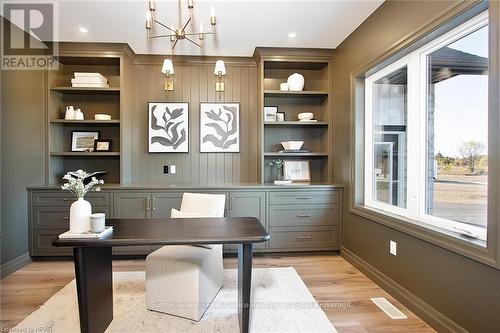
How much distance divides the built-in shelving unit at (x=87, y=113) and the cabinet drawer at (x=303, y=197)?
2.12 m

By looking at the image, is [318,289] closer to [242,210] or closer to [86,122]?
[242,210]

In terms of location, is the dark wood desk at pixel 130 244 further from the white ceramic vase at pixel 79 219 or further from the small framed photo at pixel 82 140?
the small framed photo at pixel 82 140

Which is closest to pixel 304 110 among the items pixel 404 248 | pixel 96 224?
pixel 404 248

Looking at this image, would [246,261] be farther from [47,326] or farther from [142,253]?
[142,253]

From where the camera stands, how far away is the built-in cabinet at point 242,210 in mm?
3289

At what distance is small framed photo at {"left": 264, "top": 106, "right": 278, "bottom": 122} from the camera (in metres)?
3.90

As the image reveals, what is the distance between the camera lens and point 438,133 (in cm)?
220

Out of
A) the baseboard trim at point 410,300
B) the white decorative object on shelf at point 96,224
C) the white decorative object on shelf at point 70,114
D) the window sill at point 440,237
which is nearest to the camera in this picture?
the window sill at point 440,237

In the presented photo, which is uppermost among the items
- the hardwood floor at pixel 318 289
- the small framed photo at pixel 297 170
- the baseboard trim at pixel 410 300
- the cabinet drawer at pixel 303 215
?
the small framed photo at pixel 297 170

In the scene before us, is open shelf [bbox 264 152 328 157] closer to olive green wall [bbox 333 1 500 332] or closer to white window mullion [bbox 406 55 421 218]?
olive green wall [bbox 333 1 500 332]

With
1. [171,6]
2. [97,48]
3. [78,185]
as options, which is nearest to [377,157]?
[171,6]

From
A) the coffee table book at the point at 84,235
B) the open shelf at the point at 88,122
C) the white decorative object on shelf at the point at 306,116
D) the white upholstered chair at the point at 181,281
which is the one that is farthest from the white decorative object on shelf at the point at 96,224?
the white decorative object on shelf at the point at 306,116

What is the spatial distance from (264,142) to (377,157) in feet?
5.05

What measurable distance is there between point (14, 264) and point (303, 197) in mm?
3311
